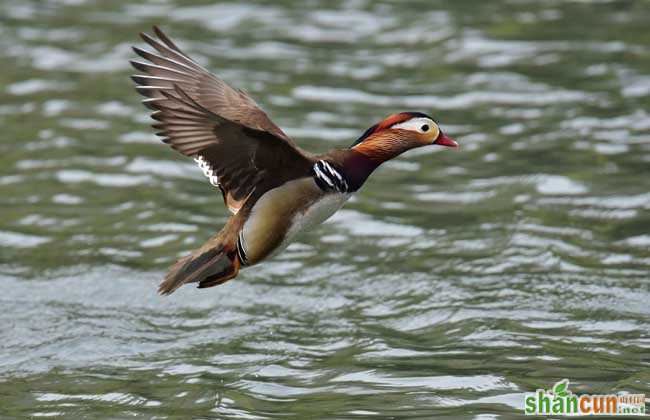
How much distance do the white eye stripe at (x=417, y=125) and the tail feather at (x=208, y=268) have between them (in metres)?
1.01

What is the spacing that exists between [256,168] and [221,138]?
29 centimetres

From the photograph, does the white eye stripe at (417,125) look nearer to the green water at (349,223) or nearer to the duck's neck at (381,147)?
→ the duck's neck at (381,147)

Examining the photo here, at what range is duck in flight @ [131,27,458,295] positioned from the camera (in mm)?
6410

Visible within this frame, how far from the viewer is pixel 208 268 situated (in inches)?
265

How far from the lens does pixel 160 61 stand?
6984mm

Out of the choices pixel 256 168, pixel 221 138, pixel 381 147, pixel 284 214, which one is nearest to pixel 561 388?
pixel 381 147

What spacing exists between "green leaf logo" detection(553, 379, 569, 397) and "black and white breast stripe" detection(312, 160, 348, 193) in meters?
1.36

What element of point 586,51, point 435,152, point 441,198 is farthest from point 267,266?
point 586,51

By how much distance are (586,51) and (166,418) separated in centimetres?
691

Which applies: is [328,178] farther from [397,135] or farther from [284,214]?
[397,135]

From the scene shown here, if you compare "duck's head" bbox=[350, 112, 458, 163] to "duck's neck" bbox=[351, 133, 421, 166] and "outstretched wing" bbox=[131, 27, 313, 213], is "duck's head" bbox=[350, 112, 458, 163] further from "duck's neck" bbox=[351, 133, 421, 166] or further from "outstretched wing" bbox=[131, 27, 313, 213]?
"outstretched wing" bbox=[131, 27, 313, 213]

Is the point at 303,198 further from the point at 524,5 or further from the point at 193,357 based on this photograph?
the point at 524,5

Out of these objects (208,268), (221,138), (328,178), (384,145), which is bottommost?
(208,268)

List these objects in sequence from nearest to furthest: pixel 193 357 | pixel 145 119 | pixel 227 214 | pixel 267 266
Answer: pixel 193 357
pixel 267 266
pixel 227 214
pixel 145 119
